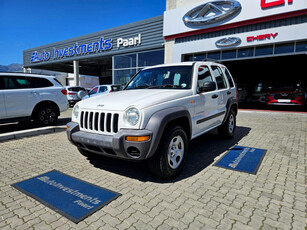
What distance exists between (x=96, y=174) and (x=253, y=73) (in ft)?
80.0

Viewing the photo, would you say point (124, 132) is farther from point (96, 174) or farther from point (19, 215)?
point (19, 215)

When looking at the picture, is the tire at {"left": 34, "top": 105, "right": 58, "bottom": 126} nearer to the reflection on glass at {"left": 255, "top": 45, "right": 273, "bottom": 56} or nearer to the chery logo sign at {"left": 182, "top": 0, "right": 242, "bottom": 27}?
the chery logo sign at {"left": 182, "top": 0, "right": 242, "bottom": 27}

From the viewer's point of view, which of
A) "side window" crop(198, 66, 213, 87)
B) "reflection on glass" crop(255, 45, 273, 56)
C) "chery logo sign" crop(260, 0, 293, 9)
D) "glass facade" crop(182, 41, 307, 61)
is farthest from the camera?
"reflection on glass" crop(255, 45, 273, 56)

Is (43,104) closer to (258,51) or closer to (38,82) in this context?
(38,82)

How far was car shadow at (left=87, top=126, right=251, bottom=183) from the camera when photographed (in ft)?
10.7

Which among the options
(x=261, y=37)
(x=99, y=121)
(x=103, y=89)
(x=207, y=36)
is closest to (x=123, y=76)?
(x=103, y=89)

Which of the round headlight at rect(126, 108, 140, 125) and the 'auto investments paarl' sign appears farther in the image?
the 'auto investments paarl' sign

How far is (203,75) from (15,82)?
567cm

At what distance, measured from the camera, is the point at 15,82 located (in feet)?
20.0

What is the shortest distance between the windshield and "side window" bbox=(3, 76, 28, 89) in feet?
13.3

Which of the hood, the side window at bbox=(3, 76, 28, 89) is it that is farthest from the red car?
the side window at bbox=(3, 76, 28, 89)

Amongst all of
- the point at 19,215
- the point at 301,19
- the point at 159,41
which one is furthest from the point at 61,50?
the point at 19,215

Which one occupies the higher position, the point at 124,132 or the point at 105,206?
the point at 124,132

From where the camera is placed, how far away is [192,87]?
11.5ft
